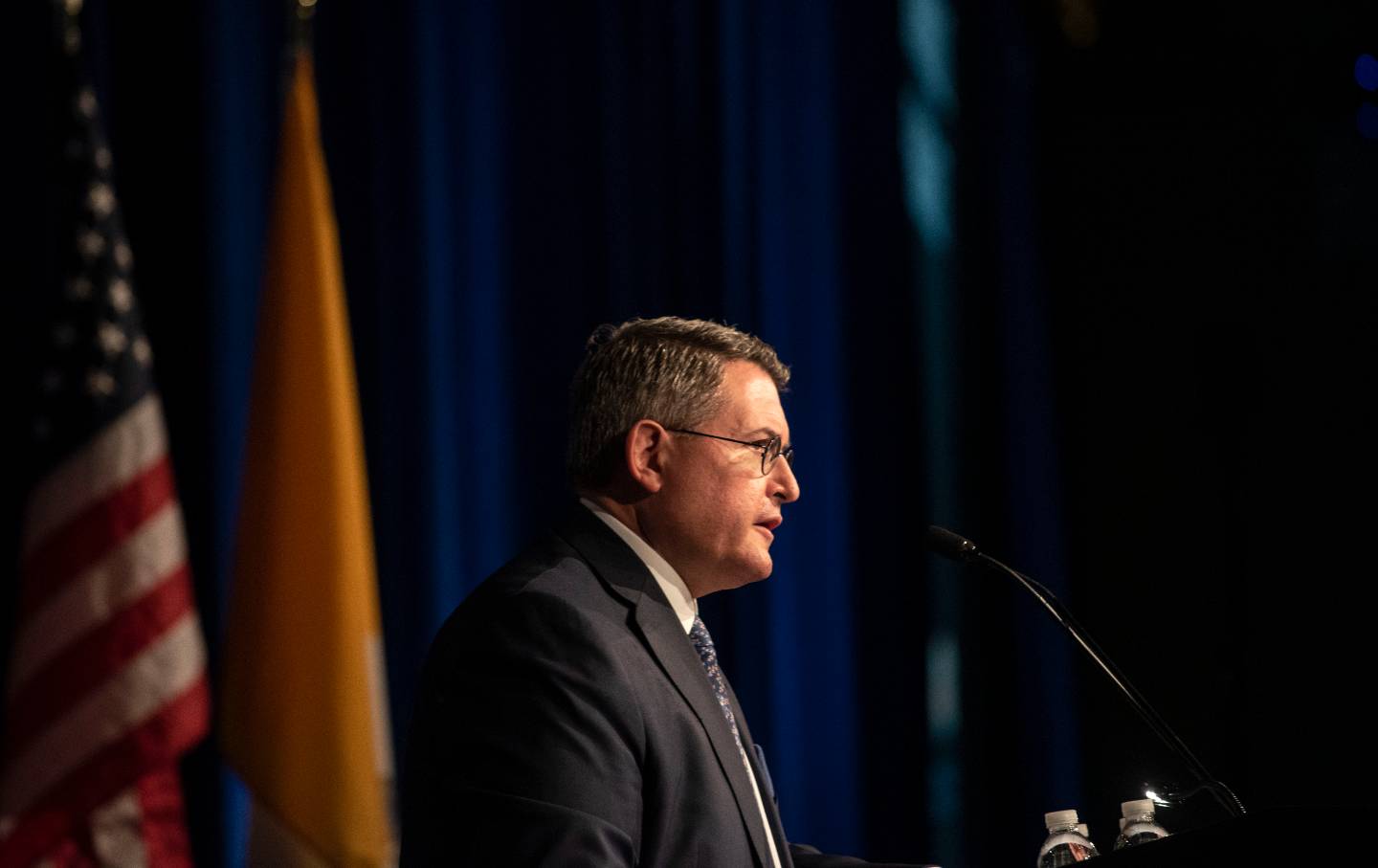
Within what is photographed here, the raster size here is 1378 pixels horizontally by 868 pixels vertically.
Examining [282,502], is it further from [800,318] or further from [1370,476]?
[1370,476]

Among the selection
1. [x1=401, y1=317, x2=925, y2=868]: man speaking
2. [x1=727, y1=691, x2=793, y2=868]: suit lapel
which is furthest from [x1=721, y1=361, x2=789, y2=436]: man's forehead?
[x1=727, y1=691, x2=793, y2=868]: suit lapel

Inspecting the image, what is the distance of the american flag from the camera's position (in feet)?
7.75

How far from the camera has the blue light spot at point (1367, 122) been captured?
374 cm

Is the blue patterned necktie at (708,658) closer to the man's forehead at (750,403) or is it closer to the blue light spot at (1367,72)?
the man's forehead at (750,403)

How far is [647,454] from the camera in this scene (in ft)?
7.45

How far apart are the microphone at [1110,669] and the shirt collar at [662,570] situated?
0.41 m

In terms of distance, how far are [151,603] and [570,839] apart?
112cm

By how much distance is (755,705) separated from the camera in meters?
3.71

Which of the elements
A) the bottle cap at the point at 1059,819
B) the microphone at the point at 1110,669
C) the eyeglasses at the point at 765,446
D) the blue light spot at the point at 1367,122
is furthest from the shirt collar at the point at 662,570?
the blue light spot at the point at 1367,122

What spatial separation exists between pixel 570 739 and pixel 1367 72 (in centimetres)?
316

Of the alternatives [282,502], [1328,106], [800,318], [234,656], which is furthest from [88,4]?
[1328,106]

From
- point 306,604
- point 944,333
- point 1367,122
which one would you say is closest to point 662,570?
point 306,604

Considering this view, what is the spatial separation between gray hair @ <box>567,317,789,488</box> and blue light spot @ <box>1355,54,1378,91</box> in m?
2.35

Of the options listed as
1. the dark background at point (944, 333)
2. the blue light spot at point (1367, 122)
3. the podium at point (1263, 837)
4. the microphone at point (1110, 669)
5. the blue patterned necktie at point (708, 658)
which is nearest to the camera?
the podium at point (1263, 837)
